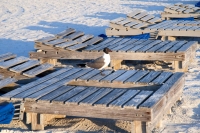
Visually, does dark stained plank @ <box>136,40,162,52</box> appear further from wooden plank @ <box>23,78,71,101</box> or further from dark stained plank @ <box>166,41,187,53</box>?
wooden plank @ <box>23,78,71,101</box>

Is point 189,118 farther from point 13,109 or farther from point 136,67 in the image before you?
point 136,67

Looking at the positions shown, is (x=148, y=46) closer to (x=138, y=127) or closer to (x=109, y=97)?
(x=109, y=97)

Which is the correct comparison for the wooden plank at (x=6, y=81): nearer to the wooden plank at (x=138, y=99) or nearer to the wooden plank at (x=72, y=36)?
the wooden plank at (x=138, y=99)

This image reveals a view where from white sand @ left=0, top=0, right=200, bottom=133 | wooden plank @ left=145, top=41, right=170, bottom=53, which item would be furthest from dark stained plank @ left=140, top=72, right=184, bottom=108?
wooden plank @ left=145, top=41, right=170, bottom=53

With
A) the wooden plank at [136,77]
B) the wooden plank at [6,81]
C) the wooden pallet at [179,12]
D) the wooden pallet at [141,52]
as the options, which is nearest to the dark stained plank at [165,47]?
the wooden pallet at [141,52]

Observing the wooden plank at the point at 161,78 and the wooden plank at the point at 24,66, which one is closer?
the wooden plank at the point at 161,78

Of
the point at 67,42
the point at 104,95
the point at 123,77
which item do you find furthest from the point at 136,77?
the point at 67,42

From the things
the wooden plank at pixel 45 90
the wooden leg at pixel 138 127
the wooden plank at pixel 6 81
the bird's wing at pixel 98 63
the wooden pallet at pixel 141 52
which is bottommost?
the wooden leg at pixel 138 127
